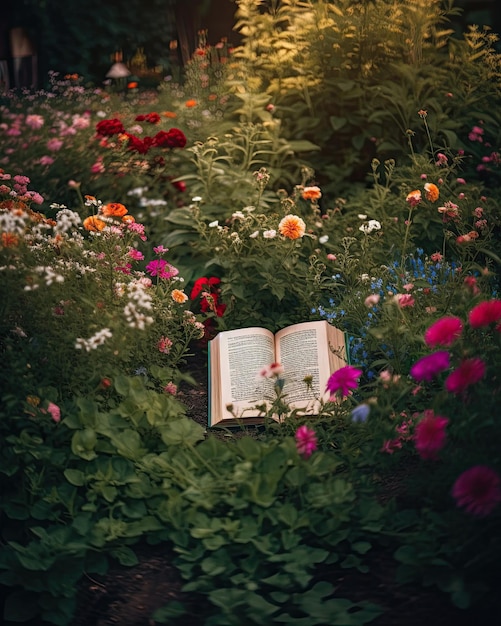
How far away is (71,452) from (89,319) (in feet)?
1.56

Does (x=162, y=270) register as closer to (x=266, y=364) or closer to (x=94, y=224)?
(x=94, y=224)

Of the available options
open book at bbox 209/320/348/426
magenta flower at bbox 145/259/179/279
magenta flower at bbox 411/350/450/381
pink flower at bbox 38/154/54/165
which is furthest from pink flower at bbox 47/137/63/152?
magenta flower at bbox 411/350/450/381

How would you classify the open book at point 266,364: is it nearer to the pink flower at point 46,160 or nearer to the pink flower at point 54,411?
the pink flower at point 54,411

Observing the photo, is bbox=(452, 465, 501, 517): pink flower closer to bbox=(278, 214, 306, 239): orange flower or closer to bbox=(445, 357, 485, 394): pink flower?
bbox=(445, 357, 485, 394): pink flower

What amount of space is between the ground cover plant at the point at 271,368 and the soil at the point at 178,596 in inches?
1.1

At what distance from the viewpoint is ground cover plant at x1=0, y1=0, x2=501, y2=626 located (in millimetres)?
1971

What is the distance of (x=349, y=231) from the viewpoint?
3752mm

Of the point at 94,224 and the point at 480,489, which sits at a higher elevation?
the point at 94,224

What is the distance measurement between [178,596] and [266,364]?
1060 millimetres

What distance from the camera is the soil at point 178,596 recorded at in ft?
6.13


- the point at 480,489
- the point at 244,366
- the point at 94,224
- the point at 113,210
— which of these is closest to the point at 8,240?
the point at 94,224

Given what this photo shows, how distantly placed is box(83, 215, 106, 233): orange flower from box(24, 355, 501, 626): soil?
1.20m

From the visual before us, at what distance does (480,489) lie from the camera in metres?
1.72

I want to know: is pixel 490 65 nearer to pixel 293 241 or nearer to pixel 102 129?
pixel 293 241
